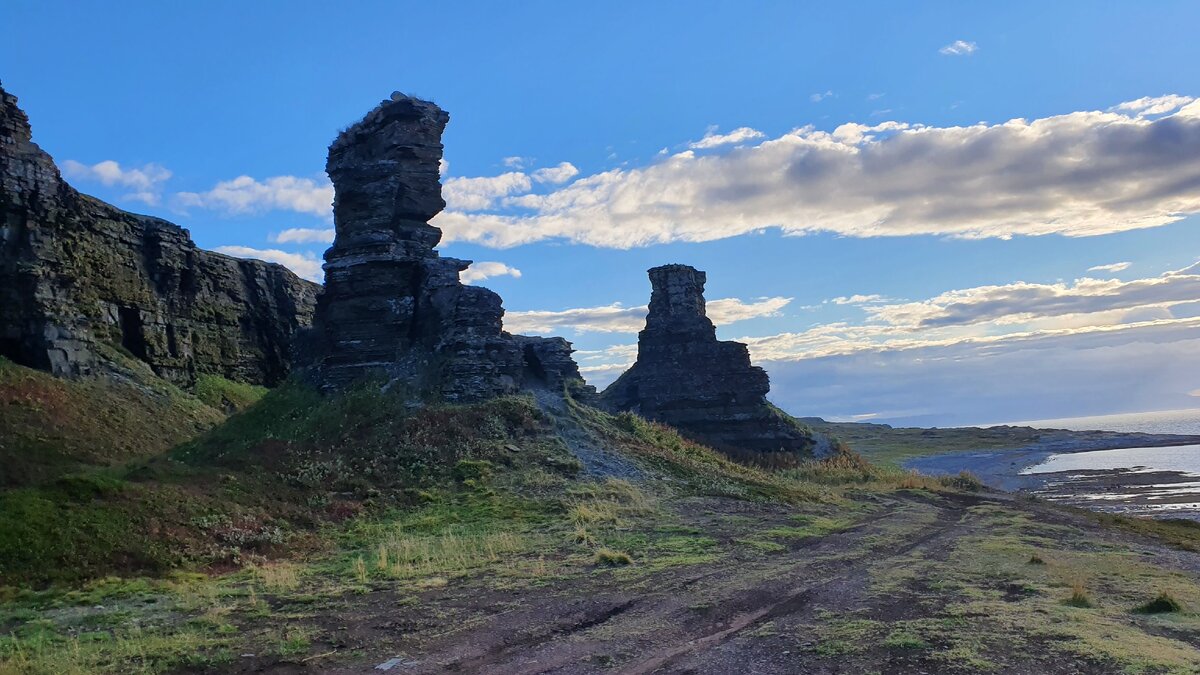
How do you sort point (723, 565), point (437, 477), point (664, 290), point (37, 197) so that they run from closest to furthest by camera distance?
point (723, 565)
point (437, 477)
point (37, 197)
point (664, 290)

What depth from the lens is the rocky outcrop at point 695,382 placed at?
60688 millimetres

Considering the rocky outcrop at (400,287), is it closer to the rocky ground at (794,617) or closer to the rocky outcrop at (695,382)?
the rocky ground at (794,617)

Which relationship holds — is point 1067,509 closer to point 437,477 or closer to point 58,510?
point 437,477

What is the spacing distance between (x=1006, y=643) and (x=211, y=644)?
12.1m

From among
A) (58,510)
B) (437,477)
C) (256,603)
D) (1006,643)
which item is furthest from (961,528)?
(58,510)

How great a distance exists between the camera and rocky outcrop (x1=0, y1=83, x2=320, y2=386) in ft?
135

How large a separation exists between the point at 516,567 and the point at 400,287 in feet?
75.6

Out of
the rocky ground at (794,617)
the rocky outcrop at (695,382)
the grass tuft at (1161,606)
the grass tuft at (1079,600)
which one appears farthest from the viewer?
the rocky outcrop at (695,382)

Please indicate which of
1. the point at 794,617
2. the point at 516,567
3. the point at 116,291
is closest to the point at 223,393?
the point at 116,291

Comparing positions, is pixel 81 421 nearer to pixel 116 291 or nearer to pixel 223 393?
pixel 116 291

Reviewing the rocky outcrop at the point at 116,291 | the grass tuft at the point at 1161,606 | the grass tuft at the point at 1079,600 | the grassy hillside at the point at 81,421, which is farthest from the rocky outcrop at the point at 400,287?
the grass tuft at the point at 1161,606

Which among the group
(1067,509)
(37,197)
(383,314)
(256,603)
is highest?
(37,197)

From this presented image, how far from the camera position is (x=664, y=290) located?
6700cm

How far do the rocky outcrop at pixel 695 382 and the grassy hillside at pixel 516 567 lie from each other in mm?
25732
